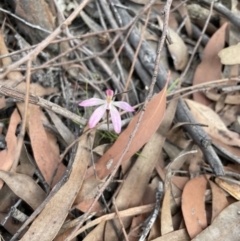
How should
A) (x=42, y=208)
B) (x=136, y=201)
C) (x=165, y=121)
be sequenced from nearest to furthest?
(x=42, y=208), (x=136, y=201), (x=165, y=121)

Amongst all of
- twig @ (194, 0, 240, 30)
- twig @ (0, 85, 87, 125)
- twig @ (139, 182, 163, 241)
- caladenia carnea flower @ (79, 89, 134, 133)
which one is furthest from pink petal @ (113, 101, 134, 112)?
twig @ (194, 0, 240, 30)

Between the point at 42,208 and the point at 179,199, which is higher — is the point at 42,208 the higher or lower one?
the higher one

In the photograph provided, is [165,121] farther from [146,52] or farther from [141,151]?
[146,52]

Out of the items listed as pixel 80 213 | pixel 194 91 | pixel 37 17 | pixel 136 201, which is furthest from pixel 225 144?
pixel 37 17

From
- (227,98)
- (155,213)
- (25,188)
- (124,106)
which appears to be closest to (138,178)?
(155,213)

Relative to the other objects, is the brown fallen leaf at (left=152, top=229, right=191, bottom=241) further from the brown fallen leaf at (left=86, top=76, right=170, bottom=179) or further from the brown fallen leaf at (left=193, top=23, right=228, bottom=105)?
the brown fallen leaf at (left=193, top=23, right=228, bottom=105)
